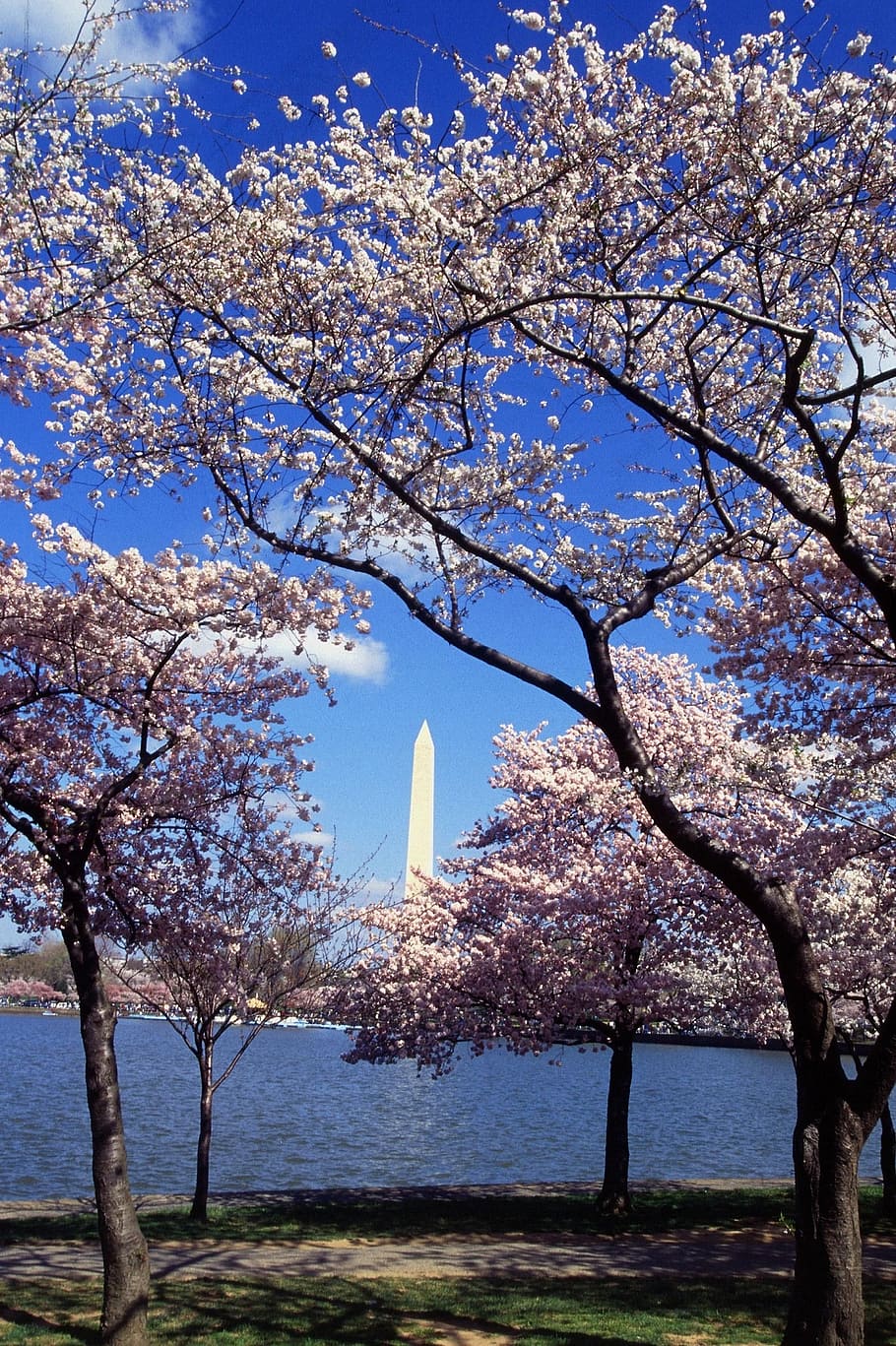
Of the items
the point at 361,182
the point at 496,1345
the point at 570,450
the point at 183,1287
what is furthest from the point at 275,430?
the point at 183,1287

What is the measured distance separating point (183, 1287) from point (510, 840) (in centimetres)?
945

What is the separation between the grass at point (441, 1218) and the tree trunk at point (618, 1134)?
9.2 inches

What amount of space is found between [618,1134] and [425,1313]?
6747 millimetres

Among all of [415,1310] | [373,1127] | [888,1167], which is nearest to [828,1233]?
[415,1310]

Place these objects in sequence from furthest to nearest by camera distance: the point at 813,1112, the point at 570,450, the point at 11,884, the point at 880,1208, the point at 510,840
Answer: the point at 510,840
the point at 880,1208
the point at 11,884
the point at 570,450
the point at 813,1112

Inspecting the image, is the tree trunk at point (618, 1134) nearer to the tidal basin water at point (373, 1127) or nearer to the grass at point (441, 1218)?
the grass at point (441, 1218)

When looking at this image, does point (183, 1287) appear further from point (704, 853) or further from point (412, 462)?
point (412, 462)

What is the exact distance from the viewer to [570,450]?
7.14 metres

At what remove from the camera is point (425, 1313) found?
24.5 ft

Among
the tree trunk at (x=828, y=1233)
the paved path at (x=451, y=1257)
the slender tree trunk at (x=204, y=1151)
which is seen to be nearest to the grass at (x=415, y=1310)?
the paved path at (x=451, y=1257)

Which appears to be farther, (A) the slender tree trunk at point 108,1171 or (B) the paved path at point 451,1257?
(B) the paved path at point 451,1257

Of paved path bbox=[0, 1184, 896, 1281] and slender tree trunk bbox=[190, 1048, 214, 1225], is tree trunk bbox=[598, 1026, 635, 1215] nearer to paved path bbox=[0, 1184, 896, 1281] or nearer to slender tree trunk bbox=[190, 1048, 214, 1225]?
paved path bbox=[0, 1184, 896, 1281]

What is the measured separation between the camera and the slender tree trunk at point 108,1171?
19.5ft

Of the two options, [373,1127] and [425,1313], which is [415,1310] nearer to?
[425,1313]
